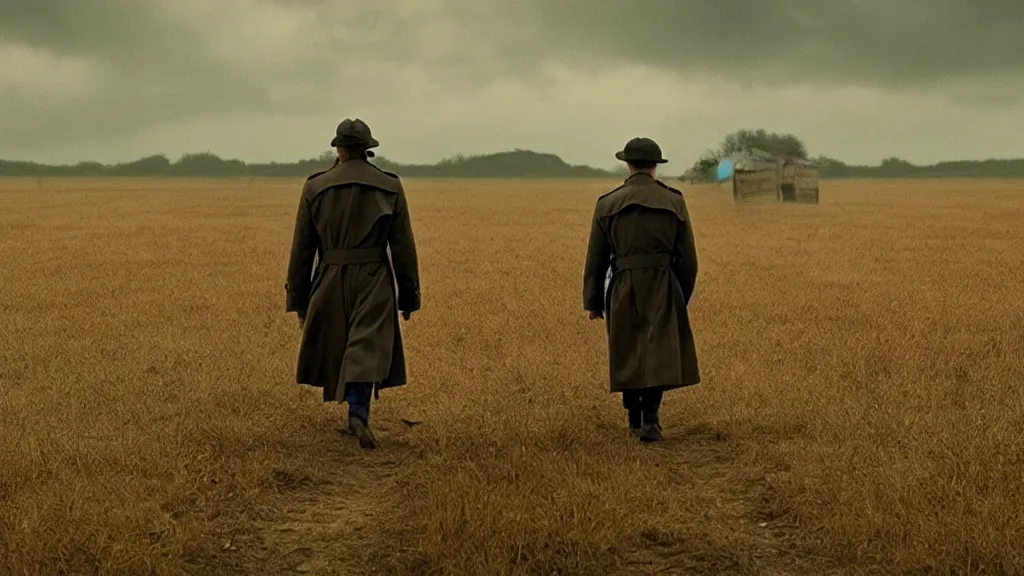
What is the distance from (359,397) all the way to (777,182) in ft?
155

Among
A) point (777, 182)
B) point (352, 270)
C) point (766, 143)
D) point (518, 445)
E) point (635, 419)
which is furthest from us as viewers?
point (766, 143)

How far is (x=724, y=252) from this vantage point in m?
23.9

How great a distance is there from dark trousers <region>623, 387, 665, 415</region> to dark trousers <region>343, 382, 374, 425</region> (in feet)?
5.82

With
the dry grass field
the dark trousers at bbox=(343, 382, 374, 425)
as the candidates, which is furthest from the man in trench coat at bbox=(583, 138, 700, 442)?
the dark trousers at bbox=(343, 382, 374, 425)

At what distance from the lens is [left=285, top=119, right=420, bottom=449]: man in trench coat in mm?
7008

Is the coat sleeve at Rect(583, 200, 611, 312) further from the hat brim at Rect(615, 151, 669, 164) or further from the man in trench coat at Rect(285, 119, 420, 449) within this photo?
the man in trench coat at Rect(285, 119, 420, 449)

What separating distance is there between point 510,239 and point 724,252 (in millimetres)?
6508

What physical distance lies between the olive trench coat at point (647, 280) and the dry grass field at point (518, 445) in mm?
546

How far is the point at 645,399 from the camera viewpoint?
7.54 m

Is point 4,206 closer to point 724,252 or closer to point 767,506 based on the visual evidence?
point 724,252

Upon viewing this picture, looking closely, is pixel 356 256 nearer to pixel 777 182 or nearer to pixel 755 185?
pixel 755 185

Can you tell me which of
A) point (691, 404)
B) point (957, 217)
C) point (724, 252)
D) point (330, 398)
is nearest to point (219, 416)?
point (330, 398)

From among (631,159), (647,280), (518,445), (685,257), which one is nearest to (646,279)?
(647,280)

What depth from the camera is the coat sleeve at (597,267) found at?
7.46 m
